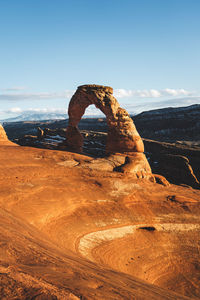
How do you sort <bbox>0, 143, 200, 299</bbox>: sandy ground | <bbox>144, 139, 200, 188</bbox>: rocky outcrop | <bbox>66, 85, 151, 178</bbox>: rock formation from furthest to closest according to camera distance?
<bbox>144, 139, 200, 188</bbox>: rocky outcrop, <bbox>66, 85, 151, 178</bbox>: rock formation, <bbox>0, 143, 200, 299</bbox>: sandy ground

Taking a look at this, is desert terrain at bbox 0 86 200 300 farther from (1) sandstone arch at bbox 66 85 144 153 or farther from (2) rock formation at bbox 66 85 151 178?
(1) sandstone arch at bbox 66 85 144 153

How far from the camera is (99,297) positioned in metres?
3.95

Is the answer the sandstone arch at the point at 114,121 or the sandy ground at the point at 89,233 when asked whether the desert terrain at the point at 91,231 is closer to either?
the sandy ground at the point at 89,233

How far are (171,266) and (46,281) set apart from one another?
23.7 ft

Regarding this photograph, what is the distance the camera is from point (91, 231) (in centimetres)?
1053

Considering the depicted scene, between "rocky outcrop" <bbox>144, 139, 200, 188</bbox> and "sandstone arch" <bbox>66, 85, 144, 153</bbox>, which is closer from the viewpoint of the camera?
"sandstone arch" <bbox>66, 85, 144, 153</bbox>

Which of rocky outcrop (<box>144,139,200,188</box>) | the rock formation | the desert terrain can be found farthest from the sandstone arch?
rocky outcrop (<box>144,139,200,188</box>)

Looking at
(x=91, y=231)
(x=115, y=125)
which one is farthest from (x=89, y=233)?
(x=115, y=125)

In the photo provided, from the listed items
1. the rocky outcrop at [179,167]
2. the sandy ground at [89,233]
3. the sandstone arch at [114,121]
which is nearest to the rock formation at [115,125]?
the sandstone arch at [114,121]

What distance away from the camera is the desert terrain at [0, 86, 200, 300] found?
4.68 m

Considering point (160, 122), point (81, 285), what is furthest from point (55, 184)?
point (160, 122)

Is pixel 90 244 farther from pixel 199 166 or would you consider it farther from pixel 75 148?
pixel 199 166

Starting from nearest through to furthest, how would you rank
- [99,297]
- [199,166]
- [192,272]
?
[99,297], [192,272], [199,166]

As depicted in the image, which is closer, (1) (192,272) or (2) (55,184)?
(1) (192,272)
